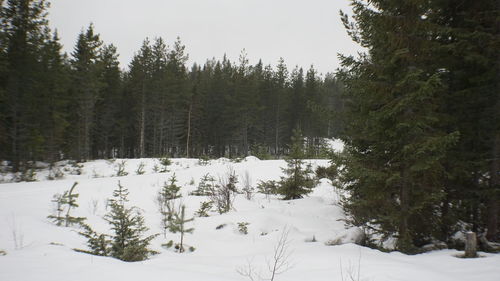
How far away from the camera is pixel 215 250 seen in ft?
20.4

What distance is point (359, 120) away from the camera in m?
5.92

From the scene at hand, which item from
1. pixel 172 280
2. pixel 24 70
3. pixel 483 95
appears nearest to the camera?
pixel 172 280

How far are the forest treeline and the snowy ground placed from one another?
334 centimetres

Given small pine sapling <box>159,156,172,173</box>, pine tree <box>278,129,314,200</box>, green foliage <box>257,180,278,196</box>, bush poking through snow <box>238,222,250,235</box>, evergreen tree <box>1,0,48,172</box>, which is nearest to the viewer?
bush poking through snow <box>238,222,250,235</box>

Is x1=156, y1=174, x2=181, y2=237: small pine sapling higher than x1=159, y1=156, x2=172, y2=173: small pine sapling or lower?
lower

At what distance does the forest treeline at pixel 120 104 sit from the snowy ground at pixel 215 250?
334 centimetres

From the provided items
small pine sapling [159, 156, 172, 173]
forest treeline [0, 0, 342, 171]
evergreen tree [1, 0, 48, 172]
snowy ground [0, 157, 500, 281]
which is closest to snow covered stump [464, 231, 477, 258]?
snowy ground [0, 157, 500, 281]

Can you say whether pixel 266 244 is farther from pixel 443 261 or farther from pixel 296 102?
pixel 296 102

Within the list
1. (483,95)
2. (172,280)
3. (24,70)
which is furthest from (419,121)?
(24,70)

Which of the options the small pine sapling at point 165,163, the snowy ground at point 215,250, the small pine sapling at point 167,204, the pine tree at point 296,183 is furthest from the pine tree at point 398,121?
the small pine sapling at point 165,163

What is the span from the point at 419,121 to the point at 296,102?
39.2 metres

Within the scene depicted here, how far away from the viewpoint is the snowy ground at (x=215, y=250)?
11.5ft

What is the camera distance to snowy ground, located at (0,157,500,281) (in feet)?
11.5

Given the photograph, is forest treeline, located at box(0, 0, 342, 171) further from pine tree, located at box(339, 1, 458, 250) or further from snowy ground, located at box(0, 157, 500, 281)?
snowy ground, located at box(0, 157, 500, 281)
